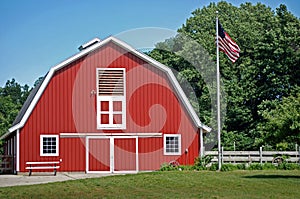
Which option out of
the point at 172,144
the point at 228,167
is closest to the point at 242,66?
the point at 172,144

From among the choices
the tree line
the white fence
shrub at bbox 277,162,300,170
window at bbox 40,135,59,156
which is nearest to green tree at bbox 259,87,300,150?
shrub at bbox 277,162,300,170

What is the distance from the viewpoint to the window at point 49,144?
31848 millimetres

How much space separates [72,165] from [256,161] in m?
9.93

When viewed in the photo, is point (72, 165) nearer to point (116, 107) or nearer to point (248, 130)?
point (116, 107)

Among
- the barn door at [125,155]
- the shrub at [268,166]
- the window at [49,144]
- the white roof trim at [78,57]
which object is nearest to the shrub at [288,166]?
the shrub at [268,166]

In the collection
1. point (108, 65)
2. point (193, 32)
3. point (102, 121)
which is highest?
point (193, 32)

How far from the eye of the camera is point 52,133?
32.0 m

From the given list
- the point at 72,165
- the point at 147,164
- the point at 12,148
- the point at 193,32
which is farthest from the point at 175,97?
the point at 193,32

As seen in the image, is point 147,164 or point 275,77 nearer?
point 147,164

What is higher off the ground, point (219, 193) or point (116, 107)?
point (116, 107)

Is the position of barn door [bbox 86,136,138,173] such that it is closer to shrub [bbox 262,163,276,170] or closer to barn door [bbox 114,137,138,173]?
barn door [bbox 114,137,138,173]

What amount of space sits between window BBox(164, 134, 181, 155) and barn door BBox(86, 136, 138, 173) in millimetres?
1592

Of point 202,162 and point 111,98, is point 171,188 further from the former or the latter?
point 111,98

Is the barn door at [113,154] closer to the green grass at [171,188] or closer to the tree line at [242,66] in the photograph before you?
the green grass at [171,188]
